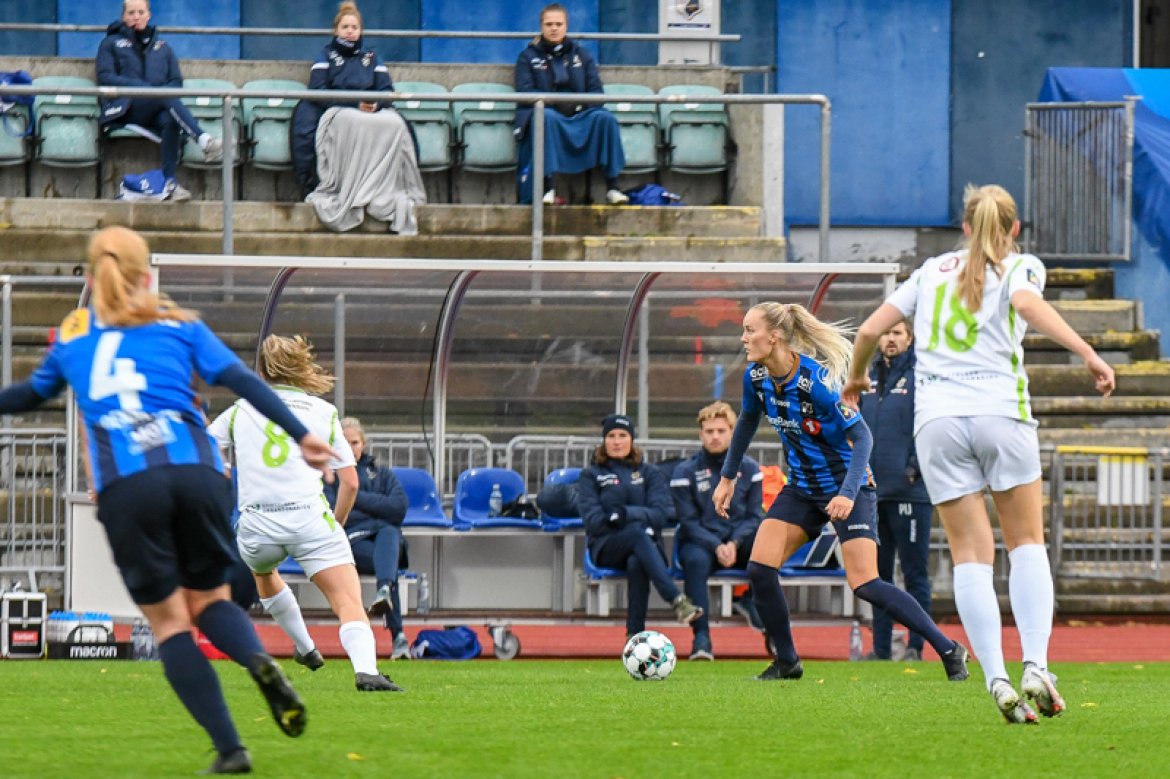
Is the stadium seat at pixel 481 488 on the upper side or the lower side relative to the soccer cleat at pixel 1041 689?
upper

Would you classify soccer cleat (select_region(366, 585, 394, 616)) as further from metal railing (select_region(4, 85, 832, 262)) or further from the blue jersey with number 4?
the blue jersey with number 4

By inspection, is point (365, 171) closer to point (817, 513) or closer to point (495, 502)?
point (495, 502)

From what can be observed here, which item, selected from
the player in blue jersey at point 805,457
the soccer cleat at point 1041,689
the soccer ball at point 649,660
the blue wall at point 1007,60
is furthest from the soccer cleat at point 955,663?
the blue wall at point 1007,60

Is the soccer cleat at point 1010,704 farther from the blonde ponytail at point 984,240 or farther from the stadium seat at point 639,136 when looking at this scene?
the stadium seat at point 639,136

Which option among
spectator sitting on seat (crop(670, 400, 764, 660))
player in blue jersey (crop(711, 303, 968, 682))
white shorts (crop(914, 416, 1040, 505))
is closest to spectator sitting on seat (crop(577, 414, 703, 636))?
spectator sitting on seat (crop(670, 400, 764, 660))

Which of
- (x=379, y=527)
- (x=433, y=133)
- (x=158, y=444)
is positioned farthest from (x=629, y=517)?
(x=158, y=444)

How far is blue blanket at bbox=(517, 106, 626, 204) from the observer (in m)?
17.4

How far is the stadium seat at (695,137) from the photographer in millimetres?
18562

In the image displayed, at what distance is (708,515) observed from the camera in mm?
13344

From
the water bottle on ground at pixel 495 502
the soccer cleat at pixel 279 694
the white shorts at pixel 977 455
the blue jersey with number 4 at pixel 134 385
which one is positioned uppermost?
the blue jersey with number 4 at pixel 134 385

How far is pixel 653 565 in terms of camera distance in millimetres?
13039

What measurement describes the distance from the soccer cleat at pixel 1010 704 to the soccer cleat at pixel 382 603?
572 centimetres

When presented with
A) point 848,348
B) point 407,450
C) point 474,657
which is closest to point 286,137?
point 407,450

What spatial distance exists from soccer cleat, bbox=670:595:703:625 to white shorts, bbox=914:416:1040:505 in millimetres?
5355
